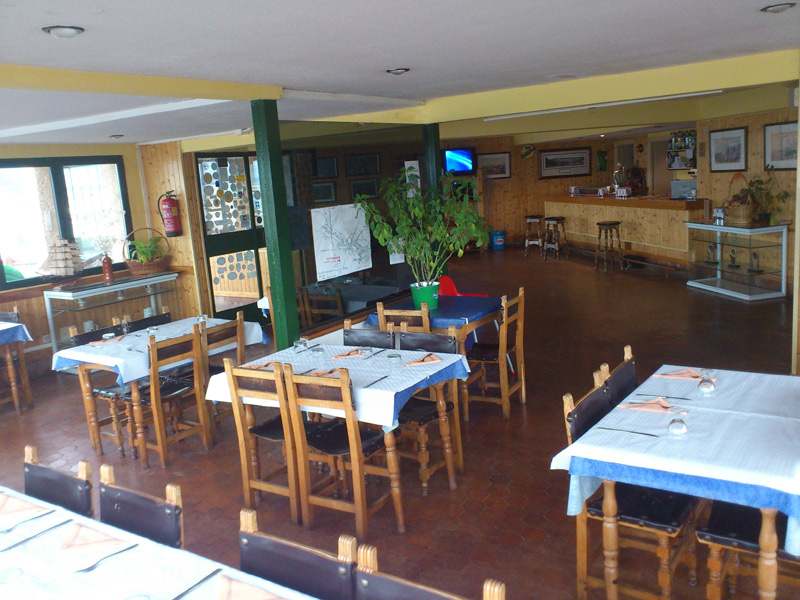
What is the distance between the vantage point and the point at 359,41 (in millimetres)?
3461

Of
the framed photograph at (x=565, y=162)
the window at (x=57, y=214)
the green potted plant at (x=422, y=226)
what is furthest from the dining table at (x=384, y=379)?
the framed photograph at (x=565, y=162)

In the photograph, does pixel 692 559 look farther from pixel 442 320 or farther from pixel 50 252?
pixel 50 252

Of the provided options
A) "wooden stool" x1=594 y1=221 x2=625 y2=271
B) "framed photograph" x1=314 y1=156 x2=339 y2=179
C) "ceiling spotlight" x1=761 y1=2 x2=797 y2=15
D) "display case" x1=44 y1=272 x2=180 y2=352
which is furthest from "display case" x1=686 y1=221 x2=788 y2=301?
"display case" x1=44 y1=272 x2=180 y2=352

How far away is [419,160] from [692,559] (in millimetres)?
4903

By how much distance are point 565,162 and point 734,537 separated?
1566 centimetres

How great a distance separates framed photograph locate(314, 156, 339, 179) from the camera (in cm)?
568

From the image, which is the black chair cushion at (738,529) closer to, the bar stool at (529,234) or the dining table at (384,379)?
the dining table at (384,379)

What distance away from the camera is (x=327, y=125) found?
590 centimetres

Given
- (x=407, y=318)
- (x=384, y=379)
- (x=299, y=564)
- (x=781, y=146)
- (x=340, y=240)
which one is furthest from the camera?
(x=781, y=146)

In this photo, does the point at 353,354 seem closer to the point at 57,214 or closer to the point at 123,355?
the point at 123,355

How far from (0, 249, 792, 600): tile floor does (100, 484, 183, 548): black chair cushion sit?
135 cm

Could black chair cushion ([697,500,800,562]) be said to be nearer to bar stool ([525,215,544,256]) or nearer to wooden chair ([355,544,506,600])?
wooden chair ([355,544,506,600])

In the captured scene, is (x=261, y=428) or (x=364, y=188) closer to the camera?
(x=261, y=428)

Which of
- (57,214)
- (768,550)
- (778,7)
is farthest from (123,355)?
(778,7)
